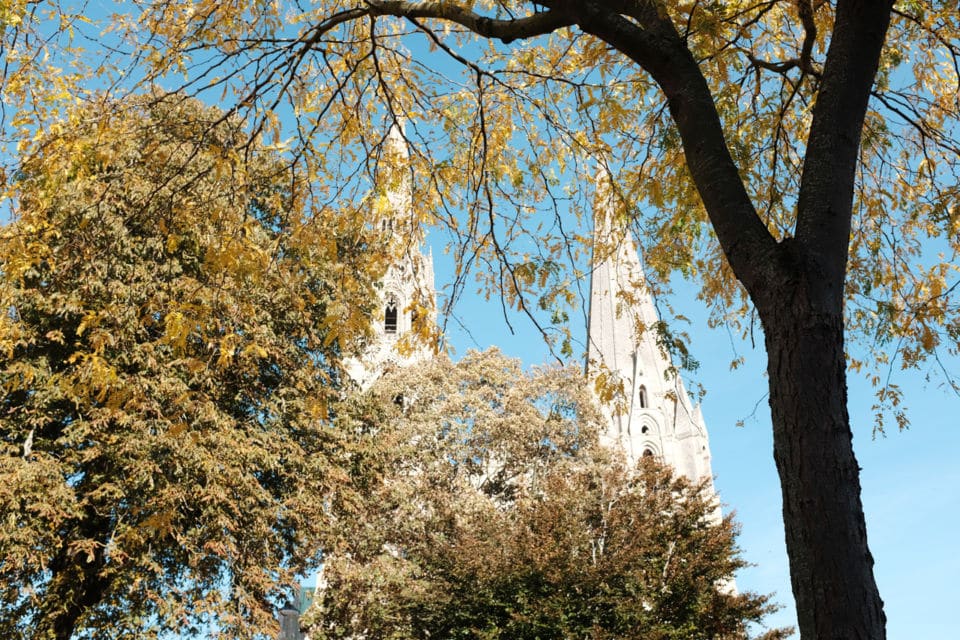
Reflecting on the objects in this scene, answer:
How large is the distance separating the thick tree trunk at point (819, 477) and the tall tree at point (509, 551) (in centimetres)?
1454

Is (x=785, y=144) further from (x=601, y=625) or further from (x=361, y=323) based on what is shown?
(x=601, y=625)

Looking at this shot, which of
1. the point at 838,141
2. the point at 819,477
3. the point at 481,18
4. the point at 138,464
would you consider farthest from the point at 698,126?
the point at 138,464

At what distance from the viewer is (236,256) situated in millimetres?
5051

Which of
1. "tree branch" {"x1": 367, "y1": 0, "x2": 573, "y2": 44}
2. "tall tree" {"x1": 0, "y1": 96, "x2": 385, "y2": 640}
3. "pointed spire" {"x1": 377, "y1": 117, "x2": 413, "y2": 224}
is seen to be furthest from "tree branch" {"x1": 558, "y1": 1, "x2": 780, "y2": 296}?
"tall tree" {"x1": 0, "y1": 96, "x2": 385, "y2": 640}

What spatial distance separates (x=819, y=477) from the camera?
2.83 metres

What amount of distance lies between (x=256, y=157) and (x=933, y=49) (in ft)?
45.7

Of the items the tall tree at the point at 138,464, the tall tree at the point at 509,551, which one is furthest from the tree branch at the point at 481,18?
the tall tree at the point at 509,551

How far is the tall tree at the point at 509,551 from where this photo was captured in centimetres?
1823

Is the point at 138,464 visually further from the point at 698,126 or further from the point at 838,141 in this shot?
the point at 838,141

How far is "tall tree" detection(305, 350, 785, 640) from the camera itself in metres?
18.2

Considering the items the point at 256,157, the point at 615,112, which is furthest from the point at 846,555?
the point at 256,157

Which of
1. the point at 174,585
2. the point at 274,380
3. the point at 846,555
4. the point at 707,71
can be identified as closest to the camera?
the point at 846,555

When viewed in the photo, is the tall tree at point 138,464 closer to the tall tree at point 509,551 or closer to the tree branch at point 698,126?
the tall tree at point 509,551

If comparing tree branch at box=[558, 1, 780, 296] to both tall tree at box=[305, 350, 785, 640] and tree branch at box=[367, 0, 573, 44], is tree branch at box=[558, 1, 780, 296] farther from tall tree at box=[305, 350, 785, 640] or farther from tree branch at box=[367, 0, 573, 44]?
tall tree at box=[305, 350, 785, 640]
